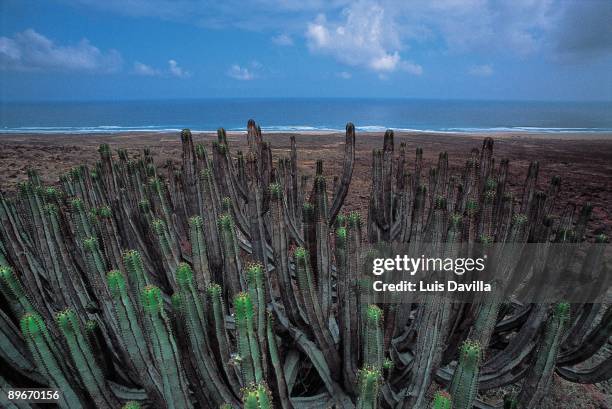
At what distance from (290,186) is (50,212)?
287 cm

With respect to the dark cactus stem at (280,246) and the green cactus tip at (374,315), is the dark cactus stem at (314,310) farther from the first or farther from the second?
the green cactus tip at (374,315)

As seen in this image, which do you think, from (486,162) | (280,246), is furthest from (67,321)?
(486,162)

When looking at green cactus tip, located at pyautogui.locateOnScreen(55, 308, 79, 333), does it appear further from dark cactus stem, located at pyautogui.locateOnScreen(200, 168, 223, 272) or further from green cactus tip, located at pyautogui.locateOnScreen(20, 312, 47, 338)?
dark cactus stem, located at pyautogui.locateOnScreen(200, 168, 223, 272)

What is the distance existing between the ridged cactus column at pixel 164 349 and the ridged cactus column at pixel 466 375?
151cm

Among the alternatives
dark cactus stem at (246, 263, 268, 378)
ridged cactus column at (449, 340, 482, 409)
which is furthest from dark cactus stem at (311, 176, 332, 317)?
ridged cactus column at (449, 340, 482, 409)

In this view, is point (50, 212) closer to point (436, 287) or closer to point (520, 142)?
Result: point (436, 287)

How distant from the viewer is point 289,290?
120 inches

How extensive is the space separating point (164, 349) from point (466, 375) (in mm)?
1637

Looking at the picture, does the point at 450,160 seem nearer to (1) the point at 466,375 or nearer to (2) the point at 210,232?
→ (2) the point at 210,232

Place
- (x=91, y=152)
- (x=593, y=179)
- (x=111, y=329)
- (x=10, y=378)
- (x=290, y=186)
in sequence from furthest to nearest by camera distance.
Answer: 1. (x=91, y=152)
2. (x=593, y=179)
3. (x=290, y=186)
4. (x=111, y=329)
5. (x=10, y=378)

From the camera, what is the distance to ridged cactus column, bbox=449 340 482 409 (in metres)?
1.88

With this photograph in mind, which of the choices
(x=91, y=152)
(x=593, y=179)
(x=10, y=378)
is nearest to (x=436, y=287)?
(x=10, y=378)

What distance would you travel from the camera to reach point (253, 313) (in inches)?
78.7

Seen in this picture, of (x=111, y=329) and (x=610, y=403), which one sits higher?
(x=111, y=329)
